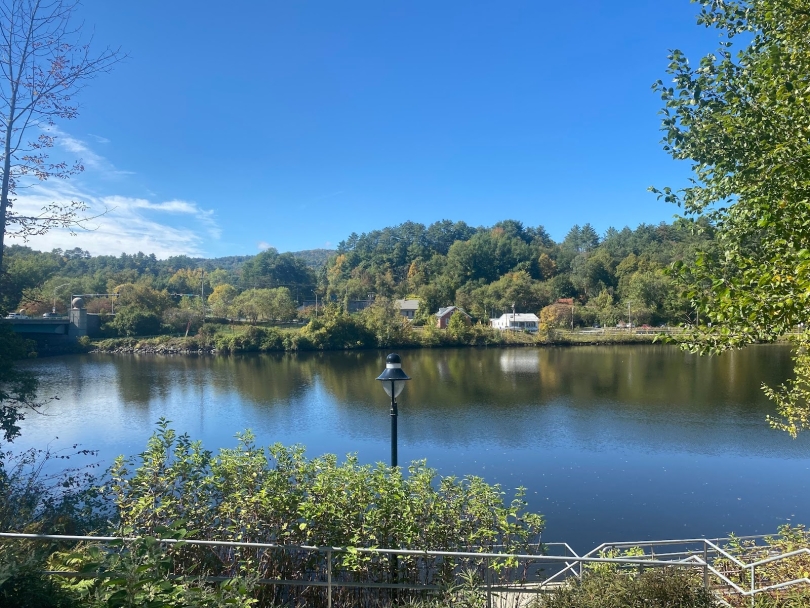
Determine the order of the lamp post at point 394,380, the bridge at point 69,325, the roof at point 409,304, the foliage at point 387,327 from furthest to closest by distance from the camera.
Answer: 1. the roof at point 409,304
2. the foliage at point 387,327
3. the bridge at point 69,325
4. the lamp post at point 394,380

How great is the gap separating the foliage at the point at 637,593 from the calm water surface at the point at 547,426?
7383 mm

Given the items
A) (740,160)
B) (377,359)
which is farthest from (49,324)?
(740,160)

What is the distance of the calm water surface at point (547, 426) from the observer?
1146 centimetres

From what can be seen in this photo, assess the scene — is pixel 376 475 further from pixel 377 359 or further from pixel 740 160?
pixel 377 359

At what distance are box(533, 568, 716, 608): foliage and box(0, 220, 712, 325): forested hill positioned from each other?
5334cm

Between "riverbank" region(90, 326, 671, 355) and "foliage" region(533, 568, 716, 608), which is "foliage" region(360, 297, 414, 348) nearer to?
"riverbank" region(90, 326, 671, 355)

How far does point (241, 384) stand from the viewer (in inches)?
1158

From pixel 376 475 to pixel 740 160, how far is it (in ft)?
15.6

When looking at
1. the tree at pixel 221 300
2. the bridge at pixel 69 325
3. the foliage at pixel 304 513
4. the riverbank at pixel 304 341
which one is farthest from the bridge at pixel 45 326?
the foliage at pixel 304 513

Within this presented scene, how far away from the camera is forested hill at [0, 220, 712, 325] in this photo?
200 feet

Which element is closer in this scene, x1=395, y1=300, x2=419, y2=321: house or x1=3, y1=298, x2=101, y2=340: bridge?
x1=3, y1=298, x2=101, y2=340: bridge

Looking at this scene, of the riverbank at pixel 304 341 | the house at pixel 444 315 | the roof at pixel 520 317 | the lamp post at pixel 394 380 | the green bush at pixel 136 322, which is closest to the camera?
the lamp post at pixel 394 380

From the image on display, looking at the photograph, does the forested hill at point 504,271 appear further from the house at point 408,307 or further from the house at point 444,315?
the house at point 444,315

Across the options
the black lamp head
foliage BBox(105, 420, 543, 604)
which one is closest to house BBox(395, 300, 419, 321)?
the black lamp head
